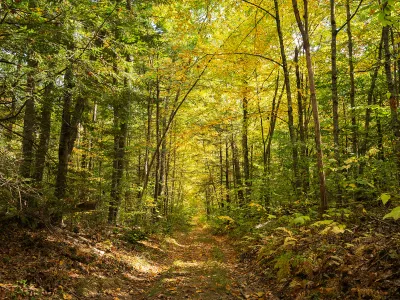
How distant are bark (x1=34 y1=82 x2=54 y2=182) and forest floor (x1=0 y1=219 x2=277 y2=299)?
176 centimetres

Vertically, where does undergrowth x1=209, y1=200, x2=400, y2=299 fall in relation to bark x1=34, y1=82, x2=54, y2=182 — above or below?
below

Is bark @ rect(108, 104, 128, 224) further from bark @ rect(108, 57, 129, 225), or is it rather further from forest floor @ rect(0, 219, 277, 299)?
forest floor @ rect(0, 219, 277, 299)

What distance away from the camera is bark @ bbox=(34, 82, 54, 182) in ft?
21.9

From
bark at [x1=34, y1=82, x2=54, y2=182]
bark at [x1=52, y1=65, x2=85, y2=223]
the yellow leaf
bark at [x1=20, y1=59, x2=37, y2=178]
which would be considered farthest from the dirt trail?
bark at [x1=20, y1=59, x2=37, y2=178]

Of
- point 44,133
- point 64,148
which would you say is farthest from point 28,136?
point 64,148

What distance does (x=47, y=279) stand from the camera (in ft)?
18.6

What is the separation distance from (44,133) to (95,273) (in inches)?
175

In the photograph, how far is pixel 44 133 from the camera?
8141 millimetres

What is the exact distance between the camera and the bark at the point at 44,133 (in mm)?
6684

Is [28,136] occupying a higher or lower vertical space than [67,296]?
higher

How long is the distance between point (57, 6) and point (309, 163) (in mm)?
7952

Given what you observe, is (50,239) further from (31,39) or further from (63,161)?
(31,39)

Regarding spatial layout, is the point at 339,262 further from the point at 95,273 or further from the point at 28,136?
the point at 28,136

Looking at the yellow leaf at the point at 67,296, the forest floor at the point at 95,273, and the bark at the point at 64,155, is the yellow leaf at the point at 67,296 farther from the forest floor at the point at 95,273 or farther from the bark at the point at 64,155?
the bark at the point at 64,155
